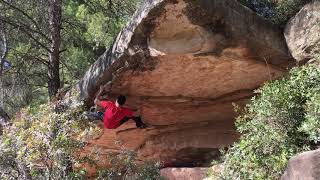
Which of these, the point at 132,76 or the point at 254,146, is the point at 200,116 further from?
the point at 254,146

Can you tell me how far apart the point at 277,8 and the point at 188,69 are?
1970 mm

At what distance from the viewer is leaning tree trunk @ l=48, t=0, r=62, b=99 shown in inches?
410

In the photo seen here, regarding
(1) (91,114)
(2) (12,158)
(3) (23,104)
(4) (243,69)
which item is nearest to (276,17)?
(4) (243,69)

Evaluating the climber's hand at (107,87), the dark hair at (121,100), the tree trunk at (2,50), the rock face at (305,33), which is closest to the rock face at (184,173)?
the dark hair at (121,100)

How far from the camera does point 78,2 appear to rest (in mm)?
12328

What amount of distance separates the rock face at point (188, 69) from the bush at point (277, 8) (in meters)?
0.28

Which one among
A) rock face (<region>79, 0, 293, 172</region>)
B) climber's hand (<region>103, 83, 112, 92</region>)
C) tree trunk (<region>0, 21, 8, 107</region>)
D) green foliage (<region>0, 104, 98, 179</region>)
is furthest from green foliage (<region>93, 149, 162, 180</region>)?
tree trunk (<region>0, 21, 8, 107</region>)

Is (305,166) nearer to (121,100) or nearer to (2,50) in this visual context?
(121,100)

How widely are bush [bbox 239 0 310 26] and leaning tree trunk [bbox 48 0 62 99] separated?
4.26 meters

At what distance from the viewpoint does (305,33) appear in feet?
26.1

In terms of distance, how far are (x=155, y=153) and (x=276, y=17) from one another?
4.54 m

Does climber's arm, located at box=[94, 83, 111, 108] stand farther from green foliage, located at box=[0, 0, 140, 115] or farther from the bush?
the bush

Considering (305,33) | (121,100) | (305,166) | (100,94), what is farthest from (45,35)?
(305,166)

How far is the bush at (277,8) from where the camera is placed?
27.4 ft
